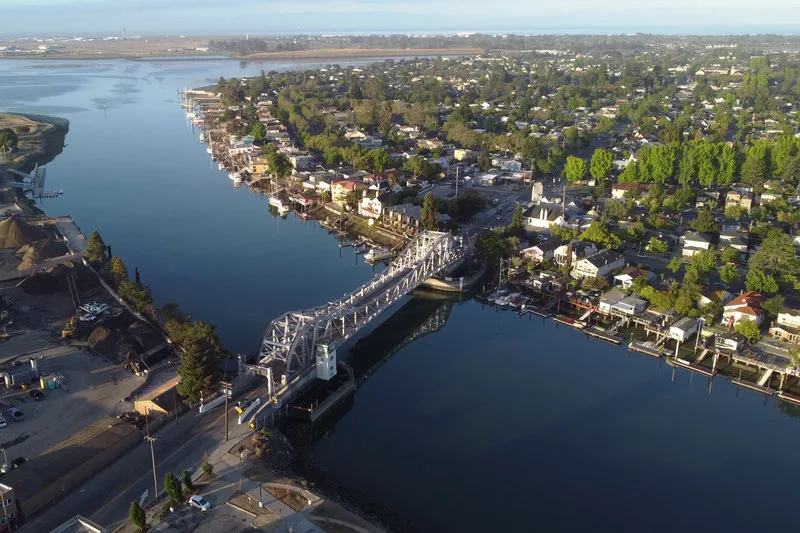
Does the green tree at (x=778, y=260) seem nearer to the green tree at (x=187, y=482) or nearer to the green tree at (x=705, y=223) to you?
the green tree at (x=705, y=223)

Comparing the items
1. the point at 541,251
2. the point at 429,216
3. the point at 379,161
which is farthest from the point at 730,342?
the point at 379,161

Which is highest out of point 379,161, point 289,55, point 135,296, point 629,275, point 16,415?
point 289,55

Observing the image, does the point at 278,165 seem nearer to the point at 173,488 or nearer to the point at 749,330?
the point at 749,330

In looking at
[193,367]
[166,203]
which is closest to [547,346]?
[193,367]

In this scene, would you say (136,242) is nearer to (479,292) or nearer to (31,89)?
(479,292)

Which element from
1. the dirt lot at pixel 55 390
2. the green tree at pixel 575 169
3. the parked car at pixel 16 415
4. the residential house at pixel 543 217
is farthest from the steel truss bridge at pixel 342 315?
the green tree at pixel 575 169

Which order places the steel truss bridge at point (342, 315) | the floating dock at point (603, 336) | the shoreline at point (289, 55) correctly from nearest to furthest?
1. the steel truss bridge at point (342, 315)
2. the floating dock at point (603, 336)
3. the shoreline at point (289, 55)

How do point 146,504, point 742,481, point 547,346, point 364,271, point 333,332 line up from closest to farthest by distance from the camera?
point 146,504 < point 742,481 < point 333,332 < point 547,346 < point 364,271
